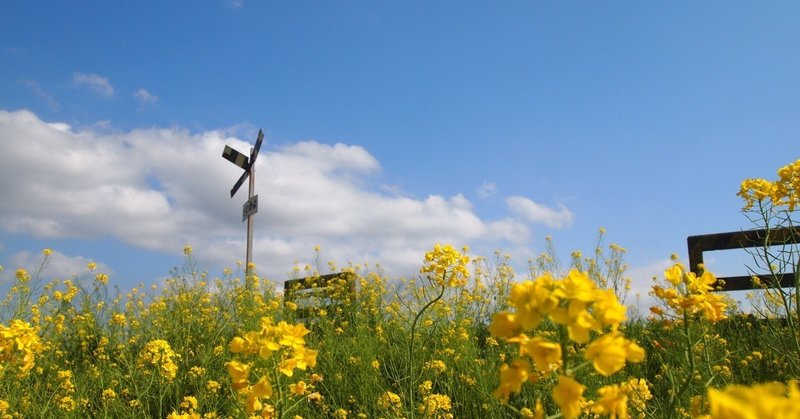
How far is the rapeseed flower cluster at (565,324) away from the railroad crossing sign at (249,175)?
27.1 feet

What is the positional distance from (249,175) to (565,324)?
31.2ft

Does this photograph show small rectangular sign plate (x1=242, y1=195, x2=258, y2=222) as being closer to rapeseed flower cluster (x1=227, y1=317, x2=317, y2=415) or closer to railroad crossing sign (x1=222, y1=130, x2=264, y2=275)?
railroad crossing sign (x1=222, y1=130, x2=264, y2=275)

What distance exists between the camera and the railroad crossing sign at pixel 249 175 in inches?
363

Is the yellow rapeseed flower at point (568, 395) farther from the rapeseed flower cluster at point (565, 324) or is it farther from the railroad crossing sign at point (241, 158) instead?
the railroad crossing sign at point (241, 158)

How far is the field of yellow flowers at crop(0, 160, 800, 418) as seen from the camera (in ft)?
3.67

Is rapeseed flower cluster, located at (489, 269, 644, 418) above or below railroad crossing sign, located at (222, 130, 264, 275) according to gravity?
below

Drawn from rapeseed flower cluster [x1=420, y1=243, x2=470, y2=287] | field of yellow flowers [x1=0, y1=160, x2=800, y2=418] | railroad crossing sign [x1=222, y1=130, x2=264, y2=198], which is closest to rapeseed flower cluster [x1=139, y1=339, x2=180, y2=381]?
field of yellow flowers [x1=0, y1=160, x2=800, y2=418]

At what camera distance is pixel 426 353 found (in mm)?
4859

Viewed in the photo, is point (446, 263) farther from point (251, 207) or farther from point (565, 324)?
point (251, 207)

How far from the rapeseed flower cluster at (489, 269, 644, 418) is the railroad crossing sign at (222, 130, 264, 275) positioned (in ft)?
27.1

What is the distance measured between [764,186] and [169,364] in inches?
162

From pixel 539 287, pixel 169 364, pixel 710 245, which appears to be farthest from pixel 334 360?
pixel 710 245

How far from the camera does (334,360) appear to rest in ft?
16.6

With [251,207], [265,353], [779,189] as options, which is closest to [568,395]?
[265,353]
